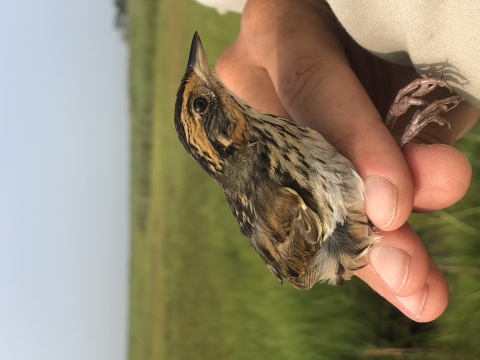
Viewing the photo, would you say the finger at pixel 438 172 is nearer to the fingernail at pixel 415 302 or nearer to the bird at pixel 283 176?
the bird at pixel 283 176

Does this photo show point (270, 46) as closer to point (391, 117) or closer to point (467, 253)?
point (391, 117)

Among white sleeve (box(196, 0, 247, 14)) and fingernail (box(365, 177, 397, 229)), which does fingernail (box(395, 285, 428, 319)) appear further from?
white sleeve (box(196, 0, 247, 14))

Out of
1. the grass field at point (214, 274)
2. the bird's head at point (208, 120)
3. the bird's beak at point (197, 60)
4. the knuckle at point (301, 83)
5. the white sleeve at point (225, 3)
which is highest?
the white sleeve at point (225, 3)

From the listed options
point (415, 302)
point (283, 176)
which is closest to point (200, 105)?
point (283, 176)

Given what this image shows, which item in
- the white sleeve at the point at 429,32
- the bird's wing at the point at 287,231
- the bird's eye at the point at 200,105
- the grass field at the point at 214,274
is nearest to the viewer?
the white sleeve at the point at 429,32

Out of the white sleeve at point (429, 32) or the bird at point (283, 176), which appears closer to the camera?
the white sleeve at point (429, 32)

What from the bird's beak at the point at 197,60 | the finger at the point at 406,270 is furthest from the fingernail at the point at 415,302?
the bird's beak at the point at 197,60

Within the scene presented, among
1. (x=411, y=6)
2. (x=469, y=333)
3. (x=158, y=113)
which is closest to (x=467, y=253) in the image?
(x=469, y=333)
